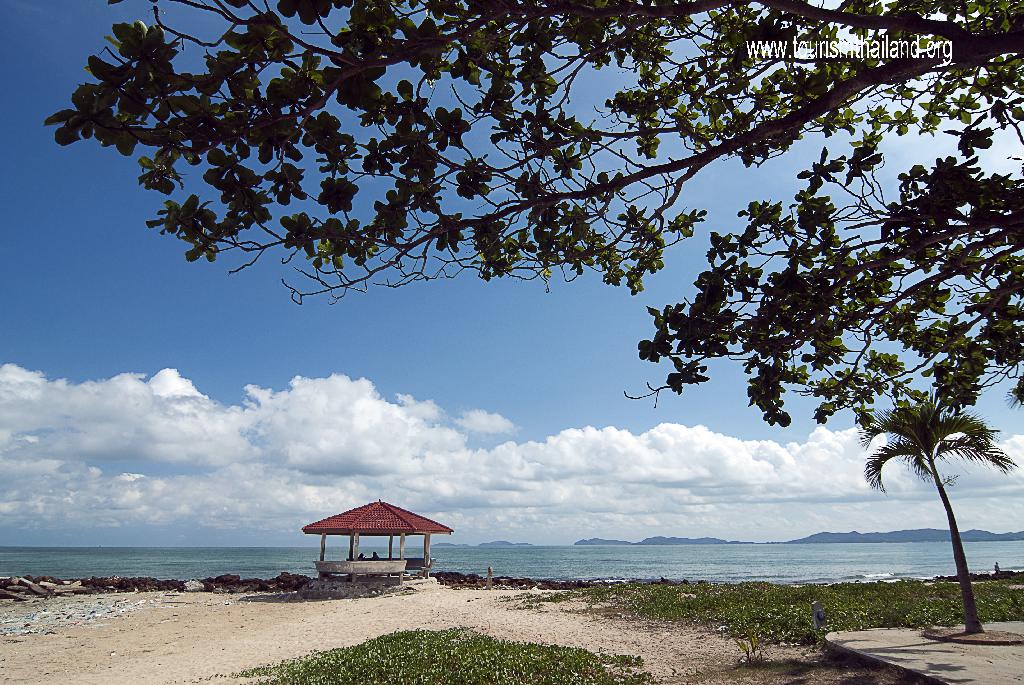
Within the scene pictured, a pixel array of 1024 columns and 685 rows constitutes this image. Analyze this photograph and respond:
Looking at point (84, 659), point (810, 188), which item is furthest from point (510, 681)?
point (84, 659)

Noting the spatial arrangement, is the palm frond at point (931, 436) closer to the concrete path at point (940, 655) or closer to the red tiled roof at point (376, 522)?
the concrete path at point (940, 655)

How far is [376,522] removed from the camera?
28.6 metres

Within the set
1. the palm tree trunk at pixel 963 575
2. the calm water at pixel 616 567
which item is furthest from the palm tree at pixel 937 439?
the calm water at pixel 616 567

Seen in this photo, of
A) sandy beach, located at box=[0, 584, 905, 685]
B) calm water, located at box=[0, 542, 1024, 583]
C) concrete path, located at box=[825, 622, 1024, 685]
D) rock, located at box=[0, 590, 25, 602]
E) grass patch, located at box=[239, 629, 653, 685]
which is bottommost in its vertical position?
calm water, located at box=[0, 542, 1024, 583]

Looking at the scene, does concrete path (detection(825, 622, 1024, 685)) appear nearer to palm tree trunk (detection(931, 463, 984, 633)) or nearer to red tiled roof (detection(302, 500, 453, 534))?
palm tree trunk (detection(931, 463, 984, 633))

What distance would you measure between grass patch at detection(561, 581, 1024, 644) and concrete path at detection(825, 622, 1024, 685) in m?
0.87


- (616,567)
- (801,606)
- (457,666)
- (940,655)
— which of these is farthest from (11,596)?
(616,567)

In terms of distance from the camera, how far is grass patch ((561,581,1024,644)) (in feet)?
37.3

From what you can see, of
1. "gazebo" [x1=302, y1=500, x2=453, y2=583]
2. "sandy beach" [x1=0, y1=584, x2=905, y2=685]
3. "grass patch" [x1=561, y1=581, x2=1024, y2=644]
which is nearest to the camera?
"sandy beach" [x1=0, y1=584, x2=905, y2=685]

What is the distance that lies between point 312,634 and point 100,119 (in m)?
15.2

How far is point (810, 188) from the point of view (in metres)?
5.23

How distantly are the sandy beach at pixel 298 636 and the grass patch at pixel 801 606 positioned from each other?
31.6 inches

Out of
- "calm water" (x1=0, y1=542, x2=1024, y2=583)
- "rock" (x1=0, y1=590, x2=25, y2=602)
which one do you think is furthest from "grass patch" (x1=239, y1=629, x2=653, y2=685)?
"calm water" (x1=0, y1=542, x2=1024, y2=583)

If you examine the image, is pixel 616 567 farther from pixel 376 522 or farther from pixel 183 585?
pixel 376 522
